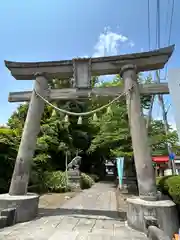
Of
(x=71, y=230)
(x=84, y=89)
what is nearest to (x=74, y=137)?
(x=84, y=89)

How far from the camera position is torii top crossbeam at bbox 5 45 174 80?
5.38 m

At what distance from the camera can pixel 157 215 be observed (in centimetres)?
396

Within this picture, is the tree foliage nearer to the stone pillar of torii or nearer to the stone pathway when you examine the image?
the stone pillar of torii

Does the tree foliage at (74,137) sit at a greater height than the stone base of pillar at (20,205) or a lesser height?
greater

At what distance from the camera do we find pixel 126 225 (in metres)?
4.41

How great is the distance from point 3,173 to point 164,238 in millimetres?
8499

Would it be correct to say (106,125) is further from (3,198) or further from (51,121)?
(3,198)

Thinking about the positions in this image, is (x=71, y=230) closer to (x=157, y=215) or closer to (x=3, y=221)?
(x=3, y=221)

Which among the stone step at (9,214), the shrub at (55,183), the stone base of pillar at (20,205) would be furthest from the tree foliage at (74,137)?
the stone step at (9,214)

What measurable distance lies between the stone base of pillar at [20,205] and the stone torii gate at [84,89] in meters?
0.26

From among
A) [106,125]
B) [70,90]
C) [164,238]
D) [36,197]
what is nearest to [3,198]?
[36,197]

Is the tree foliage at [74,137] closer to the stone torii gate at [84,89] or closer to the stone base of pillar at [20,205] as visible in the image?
the stone torii gate at [84,89]

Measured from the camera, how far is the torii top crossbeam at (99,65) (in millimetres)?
5385

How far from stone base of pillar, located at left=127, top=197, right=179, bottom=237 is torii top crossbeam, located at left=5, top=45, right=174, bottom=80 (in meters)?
3.82
